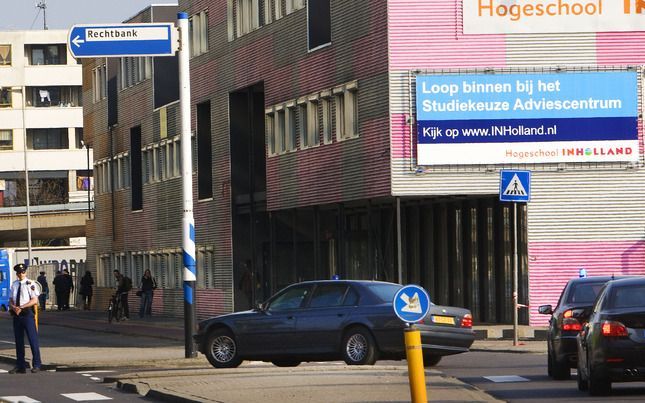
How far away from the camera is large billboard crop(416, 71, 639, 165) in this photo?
38.6m

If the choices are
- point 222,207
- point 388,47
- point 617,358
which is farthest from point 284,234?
point 617,358

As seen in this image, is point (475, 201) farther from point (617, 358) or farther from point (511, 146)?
point (617, 358)

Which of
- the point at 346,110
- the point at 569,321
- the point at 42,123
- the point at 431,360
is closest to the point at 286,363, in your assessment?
the point at 431,360

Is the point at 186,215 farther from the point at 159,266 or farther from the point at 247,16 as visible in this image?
the point at 159,266

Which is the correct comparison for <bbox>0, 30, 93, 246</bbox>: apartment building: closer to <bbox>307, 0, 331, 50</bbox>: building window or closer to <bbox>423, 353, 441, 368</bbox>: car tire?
<bbox>307, 0, 331, 50</bbox>: building window

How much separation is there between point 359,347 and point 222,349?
93.9 inches

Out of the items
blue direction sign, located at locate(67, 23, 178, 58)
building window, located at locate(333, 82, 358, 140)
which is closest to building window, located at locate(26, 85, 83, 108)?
building window, located at locate(333, 82, 358, 140)

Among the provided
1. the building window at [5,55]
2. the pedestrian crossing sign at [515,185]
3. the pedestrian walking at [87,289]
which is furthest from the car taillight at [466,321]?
the building window at [5,55]

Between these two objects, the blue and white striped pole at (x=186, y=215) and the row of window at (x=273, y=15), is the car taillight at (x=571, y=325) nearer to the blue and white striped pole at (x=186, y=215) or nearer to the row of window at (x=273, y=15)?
the blue and white striped pole at (x=186, y=215)

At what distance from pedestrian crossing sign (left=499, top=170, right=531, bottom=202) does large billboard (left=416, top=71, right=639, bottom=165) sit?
5.58 metres

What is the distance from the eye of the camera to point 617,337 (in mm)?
17969

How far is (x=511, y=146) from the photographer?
127 feet

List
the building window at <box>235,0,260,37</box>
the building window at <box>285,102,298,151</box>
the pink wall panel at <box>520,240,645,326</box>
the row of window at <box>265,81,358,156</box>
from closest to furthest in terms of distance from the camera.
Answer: the pink wall panel at <box>520,240,645,326</box>, the row of window at <box>265,81,358,156</box>, the building window at <box>285,102,298,151</box>, the building window at <box>235,0,260,37</box>

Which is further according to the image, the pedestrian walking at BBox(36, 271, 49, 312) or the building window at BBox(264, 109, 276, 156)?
the pedestrian walking at BBox(36, 271, 49, 312)
